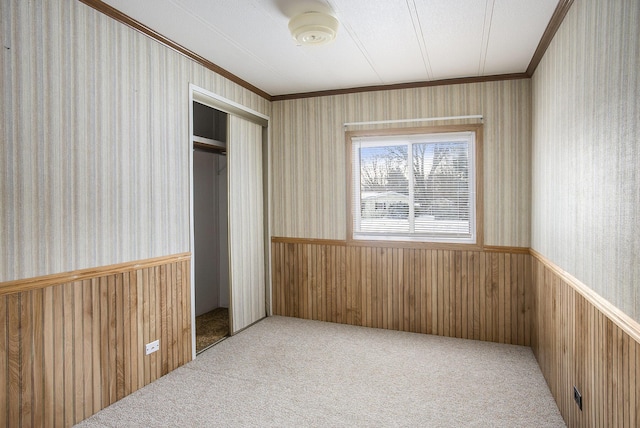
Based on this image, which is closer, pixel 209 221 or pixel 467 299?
pixel 467 299

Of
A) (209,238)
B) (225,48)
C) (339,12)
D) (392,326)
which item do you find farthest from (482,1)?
(209,238)

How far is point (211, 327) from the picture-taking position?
415 centimetres

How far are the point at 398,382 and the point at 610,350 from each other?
5.01 feet

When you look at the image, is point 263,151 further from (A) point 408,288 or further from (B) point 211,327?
(A) point 408,288

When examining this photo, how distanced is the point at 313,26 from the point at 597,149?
1748 mm

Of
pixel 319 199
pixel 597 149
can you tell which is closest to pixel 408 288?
pixel 319 199

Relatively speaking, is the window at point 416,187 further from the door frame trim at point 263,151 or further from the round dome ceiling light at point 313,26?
the round dome ceiling light at point 313,26

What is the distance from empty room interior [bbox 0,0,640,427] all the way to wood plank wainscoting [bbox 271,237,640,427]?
2 cm

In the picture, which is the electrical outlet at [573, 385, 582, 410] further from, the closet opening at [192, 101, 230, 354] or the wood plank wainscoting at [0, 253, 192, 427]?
the closet opening at [192, 101, 230, 354]

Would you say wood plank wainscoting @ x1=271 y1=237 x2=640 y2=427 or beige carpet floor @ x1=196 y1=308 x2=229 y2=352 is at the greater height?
wood plank wainscoting @ x1=271 y1=237 x2=640 y2=427

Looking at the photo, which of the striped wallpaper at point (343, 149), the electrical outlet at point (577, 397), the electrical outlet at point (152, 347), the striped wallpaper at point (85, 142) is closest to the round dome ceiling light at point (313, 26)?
the striped wallpaper at point (85, 142)

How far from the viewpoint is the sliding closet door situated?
12.8 ft

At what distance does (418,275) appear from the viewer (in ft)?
13.0

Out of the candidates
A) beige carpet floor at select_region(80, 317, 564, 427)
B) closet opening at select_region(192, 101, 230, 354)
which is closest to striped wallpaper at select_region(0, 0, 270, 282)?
beige carpet floor at select_region(80, 317, 564, 427)
